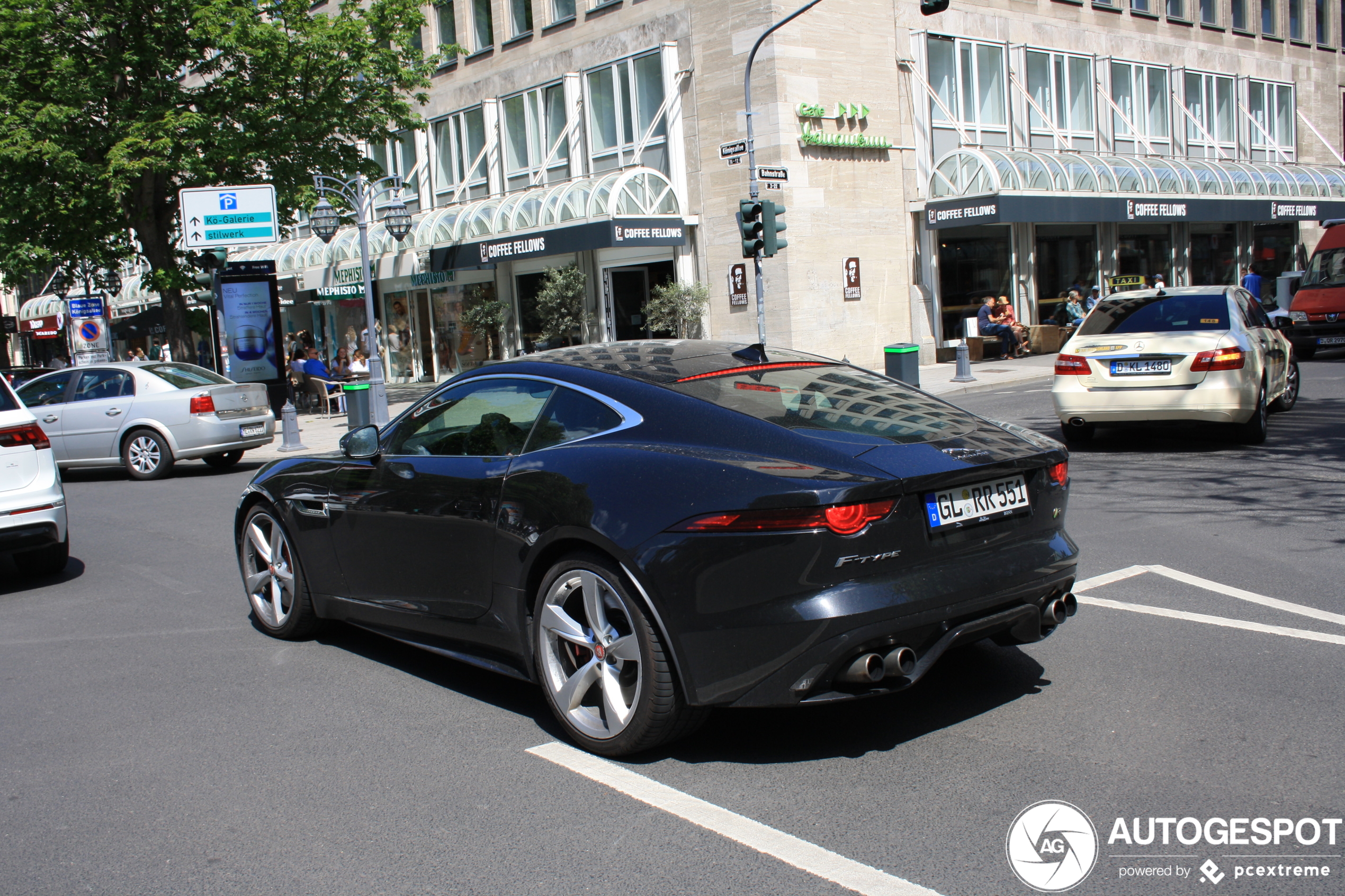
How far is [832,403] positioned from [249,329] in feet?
67.6

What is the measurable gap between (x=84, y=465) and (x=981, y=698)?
1351 centimetres

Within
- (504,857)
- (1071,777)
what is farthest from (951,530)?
(504,857)

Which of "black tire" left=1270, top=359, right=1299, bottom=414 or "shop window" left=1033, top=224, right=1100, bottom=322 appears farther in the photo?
"shop window" left=1033, top=224, right=1100, bottom=322

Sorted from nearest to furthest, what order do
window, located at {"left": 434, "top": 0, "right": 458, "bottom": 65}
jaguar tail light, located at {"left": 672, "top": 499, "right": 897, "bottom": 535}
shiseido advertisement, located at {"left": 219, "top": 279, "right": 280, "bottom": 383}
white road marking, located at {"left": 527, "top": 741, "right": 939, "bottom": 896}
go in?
1. white road marking, located at {"left": 527, "top": 741, "right": 939, "bottom": 896}
2. jaguar tail light, located at {"left": 672, "top": 499, "right": 897, "bottom": 535}
3. shiseido advertisement, located at {"left": 219, "top": 279, "right": 280, "bottom": 383}
4. window, located at {"left": 434, "top": 0, "right": 458, "bottom": 65}

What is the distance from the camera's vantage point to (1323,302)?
2034 cm

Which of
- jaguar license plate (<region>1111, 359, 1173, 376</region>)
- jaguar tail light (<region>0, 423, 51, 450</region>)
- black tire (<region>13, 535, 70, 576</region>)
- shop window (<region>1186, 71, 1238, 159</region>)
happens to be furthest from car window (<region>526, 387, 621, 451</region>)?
shop window (<region>1186, 71, 1238, 159</region>)

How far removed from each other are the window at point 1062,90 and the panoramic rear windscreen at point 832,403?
1121 inches

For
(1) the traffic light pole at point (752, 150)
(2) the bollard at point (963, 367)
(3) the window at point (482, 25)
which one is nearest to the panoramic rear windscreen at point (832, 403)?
(1) the traffic light pole at point (752, 150)

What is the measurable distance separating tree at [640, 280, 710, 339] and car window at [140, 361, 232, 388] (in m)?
13.3

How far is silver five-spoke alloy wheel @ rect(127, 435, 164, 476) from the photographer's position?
14.4m

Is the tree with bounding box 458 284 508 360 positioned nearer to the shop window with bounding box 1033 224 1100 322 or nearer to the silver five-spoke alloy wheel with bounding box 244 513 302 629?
the shop window with bounding box 1033 224 1100 322

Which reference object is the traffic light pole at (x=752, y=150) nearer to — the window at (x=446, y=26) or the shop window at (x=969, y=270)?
the shop window at (x=969, y=270)

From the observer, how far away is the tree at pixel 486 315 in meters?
31.5

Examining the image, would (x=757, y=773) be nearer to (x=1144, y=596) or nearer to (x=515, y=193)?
(x=1144, y=596)
